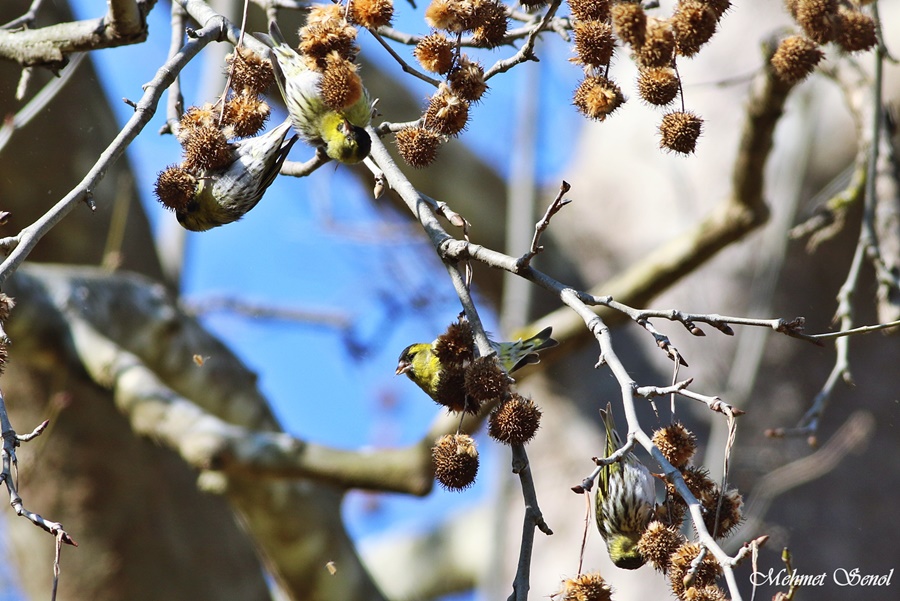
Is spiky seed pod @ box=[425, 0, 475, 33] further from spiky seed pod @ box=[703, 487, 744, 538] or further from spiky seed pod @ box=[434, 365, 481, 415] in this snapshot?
spiky seed pod @ box=[703, 487, 744, 538]

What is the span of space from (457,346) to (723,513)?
51 cm

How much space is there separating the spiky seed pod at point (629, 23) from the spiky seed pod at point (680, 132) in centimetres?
14

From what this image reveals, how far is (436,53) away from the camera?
1.61m

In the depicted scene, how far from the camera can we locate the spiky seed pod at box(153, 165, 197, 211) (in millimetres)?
1624

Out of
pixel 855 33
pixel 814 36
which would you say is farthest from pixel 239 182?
pixel 855 33

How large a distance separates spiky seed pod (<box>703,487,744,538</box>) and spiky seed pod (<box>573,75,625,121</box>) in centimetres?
65

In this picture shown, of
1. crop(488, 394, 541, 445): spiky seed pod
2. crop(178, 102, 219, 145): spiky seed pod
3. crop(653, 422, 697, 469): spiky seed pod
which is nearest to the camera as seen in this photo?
crop(488, 394, 541, 445): spiky seed pod

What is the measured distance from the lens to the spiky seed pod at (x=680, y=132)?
62.2 inches

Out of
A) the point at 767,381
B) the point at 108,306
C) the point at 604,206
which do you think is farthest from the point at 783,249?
the point at 108,306

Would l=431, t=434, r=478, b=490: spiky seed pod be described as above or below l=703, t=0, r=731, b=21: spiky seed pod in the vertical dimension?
below

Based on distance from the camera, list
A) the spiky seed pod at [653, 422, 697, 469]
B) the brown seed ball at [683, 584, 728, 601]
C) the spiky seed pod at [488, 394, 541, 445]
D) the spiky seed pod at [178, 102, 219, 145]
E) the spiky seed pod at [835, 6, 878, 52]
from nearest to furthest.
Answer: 1. the brown seed ball at [683, 584, 728, 601]
2. the spiky seed pod at [488, 394, 541, 445]
3. the spiky seed pod at [653, 422, 697, 469]
4. the spiky seed pod at [178, 102, 219, 145]
5. the spiky seed pod at [835, 6, 878, 52]

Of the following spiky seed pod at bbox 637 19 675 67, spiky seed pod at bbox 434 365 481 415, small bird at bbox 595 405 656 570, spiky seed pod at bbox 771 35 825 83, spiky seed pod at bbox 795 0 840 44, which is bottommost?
small bird at bbox 595 405 656 570

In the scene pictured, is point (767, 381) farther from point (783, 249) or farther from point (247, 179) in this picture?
point (247, 179)

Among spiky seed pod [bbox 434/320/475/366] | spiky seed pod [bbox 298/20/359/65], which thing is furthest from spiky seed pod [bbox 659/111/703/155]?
spiky seed pod [bbox 298/20/359/65]
